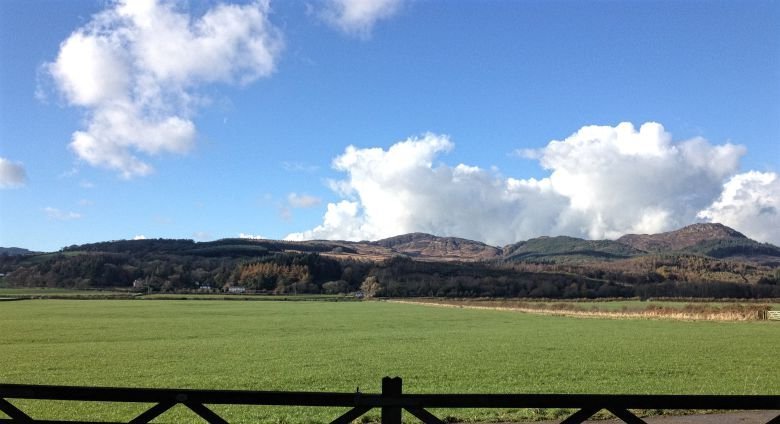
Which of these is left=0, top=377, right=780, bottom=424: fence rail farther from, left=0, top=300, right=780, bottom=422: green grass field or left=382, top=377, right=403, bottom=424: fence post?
left=0, top=300, right=780, bottom=422: green grass field

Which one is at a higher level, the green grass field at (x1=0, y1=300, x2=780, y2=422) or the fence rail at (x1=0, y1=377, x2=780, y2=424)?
the fence rail at (x1=0, y1=377, x2=780, y2=424)

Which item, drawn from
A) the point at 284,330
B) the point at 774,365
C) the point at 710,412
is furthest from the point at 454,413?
→ the point at 284,330

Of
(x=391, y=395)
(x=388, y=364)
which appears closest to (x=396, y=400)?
(x=391, y=395)

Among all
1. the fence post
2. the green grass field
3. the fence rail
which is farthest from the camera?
the green grass field

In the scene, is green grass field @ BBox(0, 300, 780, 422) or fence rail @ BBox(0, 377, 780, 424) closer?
fence rail @ BBox(0, 377, 780, 424)

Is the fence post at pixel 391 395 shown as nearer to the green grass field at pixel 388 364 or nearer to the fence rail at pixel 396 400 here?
the fence rail at pixel 396 400

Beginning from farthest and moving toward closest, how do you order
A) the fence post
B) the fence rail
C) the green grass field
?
the green grass field
the fence post
the fence rail

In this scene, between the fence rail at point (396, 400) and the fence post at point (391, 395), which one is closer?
the fence rail at point (396, 400)

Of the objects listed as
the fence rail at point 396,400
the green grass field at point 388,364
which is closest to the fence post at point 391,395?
the fence rail at point 396,400

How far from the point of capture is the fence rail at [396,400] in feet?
23.5

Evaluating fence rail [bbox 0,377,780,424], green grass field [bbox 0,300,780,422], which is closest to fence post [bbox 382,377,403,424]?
fence rail [bbox 0,377,780,424]

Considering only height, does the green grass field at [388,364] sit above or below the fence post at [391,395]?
below

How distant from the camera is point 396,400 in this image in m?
7.36

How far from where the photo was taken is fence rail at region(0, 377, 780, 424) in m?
7.16
